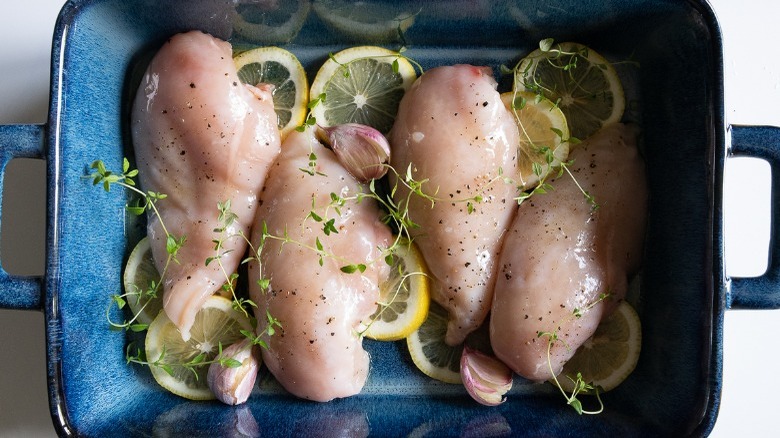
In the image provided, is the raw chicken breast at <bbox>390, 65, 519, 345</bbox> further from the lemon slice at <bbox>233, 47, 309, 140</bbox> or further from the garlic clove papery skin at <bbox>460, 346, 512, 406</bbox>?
the lemon slice at <bbox>233, 47, 309, 140</bbox>

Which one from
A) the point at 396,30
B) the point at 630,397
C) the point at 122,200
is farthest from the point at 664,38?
the point at 122,200

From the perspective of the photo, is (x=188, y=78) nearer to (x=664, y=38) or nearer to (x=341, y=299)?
(x=341, y=299)

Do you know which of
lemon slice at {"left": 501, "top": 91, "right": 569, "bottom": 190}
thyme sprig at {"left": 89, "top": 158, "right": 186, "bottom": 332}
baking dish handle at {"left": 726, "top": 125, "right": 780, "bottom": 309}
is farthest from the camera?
lemon slice at {"left": 501, "top": 91, "right": 569, "bottom": 190}

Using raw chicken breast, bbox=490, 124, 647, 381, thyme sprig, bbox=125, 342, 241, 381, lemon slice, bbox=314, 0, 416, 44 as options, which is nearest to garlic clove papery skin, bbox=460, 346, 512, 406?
raw chicken breast, bbox=490, 124, 647, 381

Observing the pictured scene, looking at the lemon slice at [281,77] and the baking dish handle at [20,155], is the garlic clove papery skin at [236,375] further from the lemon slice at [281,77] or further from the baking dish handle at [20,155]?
the lemon slice at [281,77]

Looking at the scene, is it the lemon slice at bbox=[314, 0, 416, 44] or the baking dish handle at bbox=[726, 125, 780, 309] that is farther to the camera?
the lemon slice at bbox=[314, 0, 416, 44]

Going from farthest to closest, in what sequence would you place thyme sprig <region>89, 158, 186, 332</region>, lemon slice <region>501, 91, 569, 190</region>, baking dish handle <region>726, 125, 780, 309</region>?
lemon slice <region>501, 91, 569, 190</region>
thyme sprig <region>89, 158, 186, 332</region>
baking dish handle <region>726, 125, 780, 309</region>

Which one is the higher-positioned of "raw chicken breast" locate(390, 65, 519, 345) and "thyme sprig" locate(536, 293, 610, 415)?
"raw chicken breast" locate(390, 65, 519, 345)
